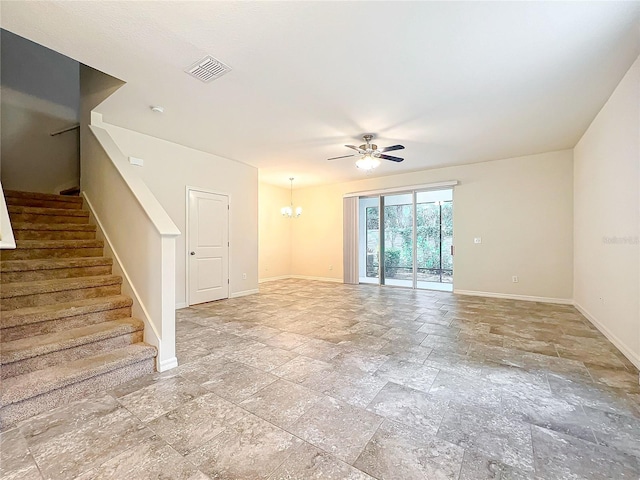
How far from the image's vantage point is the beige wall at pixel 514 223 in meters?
5.07

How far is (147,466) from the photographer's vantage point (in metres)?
→ 1.42

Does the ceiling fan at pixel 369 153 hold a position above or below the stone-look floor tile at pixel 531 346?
above

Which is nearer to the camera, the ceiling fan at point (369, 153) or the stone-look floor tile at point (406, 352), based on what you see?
the stone-look floor tile at point (406, 352)

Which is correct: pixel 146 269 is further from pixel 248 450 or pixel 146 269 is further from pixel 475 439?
pixel 475 439

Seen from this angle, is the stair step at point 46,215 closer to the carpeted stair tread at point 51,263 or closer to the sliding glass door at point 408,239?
the carpeted stair tread at point 51,263

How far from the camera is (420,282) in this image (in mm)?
6941

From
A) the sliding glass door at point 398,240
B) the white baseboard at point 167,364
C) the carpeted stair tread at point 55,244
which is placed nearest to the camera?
the white baseboard at point 167,364

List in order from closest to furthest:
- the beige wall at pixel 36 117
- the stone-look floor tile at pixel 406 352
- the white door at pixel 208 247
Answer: the stone-look floor tile at pixel 406 352 → the beige wall at pixel 36 117 → the white door at pixel 208 247

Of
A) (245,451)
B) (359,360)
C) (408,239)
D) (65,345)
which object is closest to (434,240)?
(408,239)

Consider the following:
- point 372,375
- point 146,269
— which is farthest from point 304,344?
point 146,269

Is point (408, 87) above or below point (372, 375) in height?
above

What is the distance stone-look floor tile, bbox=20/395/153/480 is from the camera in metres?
1.44

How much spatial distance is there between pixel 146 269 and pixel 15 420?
4.22 feet

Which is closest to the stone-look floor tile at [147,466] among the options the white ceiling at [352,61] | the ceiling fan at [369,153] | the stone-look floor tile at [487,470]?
the stone-look floor tile at [487,470]
